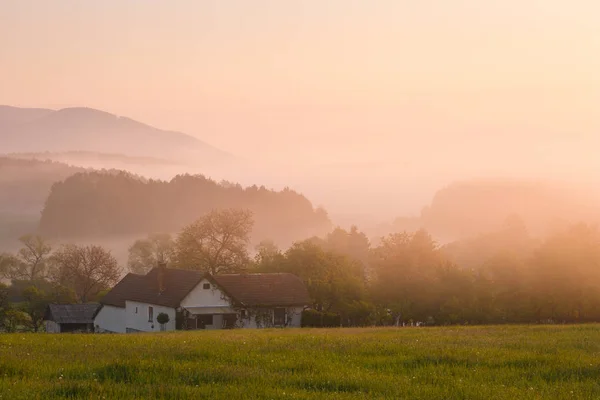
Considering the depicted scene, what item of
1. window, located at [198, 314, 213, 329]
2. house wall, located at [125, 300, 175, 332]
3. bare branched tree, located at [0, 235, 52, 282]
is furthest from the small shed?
bare branched tree, located at [0, 235, 52, 282]

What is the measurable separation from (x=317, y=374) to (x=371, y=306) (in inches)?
2479

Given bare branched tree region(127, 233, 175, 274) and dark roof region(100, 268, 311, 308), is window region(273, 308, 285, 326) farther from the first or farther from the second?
bare branched tree region(127, 233, 175, 274)

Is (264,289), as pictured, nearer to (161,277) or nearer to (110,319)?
(161,277)

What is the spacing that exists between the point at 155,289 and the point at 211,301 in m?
6.96

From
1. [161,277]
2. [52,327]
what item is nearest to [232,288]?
[161,277]

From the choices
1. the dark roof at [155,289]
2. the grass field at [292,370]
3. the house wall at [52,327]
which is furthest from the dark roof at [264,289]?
the grass field at [292,370]

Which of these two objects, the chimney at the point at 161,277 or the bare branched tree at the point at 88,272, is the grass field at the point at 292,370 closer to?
the chimney at the point at 161,277

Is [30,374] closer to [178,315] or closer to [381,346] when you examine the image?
[381,346]

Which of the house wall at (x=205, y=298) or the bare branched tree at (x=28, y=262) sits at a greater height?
the bare branched tree at (x=28, y=262)

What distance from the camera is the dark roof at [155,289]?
254 feet

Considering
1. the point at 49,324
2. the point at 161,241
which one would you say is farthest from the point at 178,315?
the point at 161,241

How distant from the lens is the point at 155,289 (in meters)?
81.2

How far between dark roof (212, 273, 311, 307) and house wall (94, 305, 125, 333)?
521 inches

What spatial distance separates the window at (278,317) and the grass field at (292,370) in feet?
187
